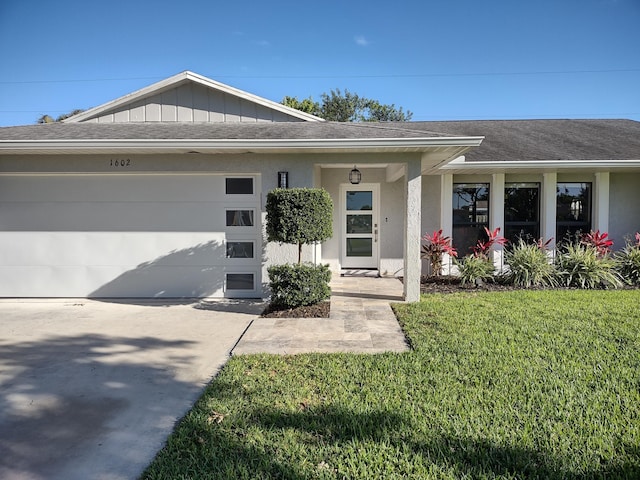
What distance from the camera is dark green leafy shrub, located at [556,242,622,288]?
8641mm

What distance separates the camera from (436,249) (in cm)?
953

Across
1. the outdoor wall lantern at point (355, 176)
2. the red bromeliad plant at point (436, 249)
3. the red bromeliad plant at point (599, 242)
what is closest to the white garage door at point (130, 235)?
the outdoor wall lantern at point (355, 176)

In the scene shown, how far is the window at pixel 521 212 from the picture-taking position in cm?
1030

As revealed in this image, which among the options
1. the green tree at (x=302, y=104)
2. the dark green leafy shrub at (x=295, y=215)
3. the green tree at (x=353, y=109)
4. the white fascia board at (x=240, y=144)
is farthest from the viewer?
the green tree at (x=353, y=109)

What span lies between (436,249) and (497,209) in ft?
6.79

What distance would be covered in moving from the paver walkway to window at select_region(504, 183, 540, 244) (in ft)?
15.1

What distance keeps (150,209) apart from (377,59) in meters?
15.0

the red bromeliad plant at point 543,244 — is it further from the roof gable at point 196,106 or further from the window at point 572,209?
the roof gable at point 196,106

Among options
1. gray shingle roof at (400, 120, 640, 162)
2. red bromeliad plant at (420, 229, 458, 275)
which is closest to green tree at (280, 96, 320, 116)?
gray shingle roof at (400, 120, 640, 162)

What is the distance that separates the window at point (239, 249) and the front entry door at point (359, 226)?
3.55 meters

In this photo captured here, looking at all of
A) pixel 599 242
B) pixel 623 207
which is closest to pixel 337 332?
pixel 599 242

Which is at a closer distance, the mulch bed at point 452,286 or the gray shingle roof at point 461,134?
the gray shingle roof at point 461,134

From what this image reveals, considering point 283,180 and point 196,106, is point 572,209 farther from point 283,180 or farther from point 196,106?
point 196,106

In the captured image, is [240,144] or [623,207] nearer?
[240,144]
